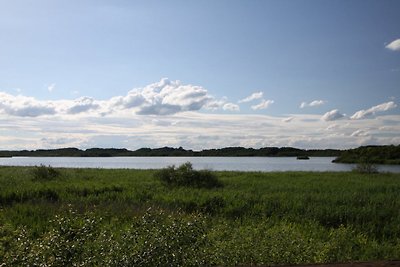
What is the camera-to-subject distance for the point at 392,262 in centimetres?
325

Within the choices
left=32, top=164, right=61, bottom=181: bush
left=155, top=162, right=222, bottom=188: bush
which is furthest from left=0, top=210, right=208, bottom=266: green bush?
left=32, top=164, right=61, bottom=181: bush

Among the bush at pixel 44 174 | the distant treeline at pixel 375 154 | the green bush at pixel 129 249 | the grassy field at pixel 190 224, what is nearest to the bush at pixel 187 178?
the grassy field at pixel 190 224

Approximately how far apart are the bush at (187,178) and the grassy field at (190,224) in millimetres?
983

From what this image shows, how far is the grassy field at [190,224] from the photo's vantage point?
591 cm

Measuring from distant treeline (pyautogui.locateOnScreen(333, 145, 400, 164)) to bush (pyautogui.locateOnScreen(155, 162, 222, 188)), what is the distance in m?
55.3

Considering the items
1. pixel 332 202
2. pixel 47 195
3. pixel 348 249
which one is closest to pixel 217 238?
pixel 348 249

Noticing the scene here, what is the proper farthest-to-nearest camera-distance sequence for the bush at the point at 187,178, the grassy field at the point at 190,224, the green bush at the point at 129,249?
the bush at the point at 187,178, the grassy field at the point at 190,224, the green bush at the point at 129,249

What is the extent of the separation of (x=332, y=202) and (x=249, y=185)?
23.7 feet

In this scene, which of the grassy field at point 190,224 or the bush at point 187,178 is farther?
the bush at point 187,178

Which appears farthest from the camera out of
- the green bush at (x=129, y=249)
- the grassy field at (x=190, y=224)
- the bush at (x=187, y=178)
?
the bush at (x=187, y=178)

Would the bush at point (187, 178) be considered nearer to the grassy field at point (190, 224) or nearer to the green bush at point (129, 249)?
the grassy field at point (190, 224)

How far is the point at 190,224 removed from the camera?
6.49 m

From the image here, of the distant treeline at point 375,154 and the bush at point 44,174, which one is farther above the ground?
the distant treeline at point 375,154

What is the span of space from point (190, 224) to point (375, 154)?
271 feet
